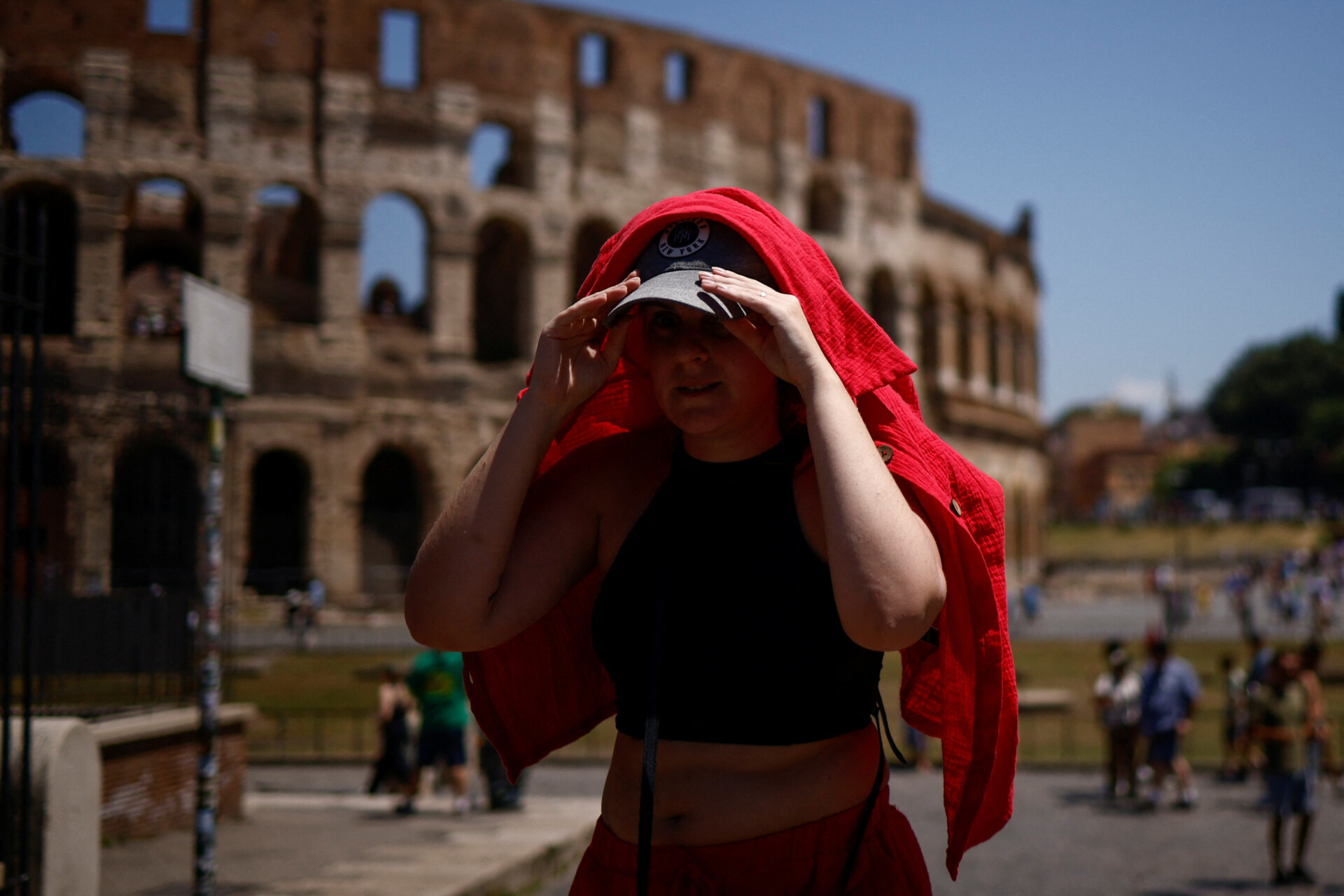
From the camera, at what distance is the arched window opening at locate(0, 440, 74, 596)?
29.7ft

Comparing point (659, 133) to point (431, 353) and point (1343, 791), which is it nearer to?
point (431, 353)

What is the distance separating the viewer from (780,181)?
34.4 m

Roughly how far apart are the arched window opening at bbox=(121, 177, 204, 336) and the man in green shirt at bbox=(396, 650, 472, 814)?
18514 mm

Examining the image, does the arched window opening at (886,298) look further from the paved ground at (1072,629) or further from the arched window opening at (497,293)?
the arched window opening at (497,293)

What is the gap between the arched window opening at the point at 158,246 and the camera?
27781 millimetres

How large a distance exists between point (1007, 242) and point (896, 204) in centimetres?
876

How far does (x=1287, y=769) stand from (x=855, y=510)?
7911mm

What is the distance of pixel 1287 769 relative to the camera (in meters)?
8.52

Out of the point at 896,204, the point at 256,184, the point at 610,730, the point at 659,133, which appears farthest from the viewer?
the point at 896,204

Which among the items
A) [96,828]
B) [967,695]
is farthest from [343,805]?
[967,695]

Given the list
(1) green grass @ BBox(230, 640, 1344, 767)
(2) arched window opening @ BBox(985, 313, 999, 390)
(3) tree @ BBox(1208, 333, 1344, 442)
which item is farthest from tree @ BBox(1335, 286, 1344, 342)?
(3) tree @ BBox(1208, 333, 1344, 442)

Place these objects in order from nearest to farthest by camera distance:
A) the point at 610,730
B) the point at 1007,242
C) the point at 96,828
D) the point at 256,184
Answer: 1. the point at 96,828
2. the point at 610,730
3. the point at 256,184
4. the point at 1007,242

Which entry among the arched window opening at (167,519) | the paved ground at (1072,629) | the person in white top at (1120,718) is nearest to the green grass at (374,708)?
the paved ground at (1072,629)

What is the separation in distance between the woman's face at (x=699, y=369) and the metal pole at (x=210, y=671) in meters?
3.95
